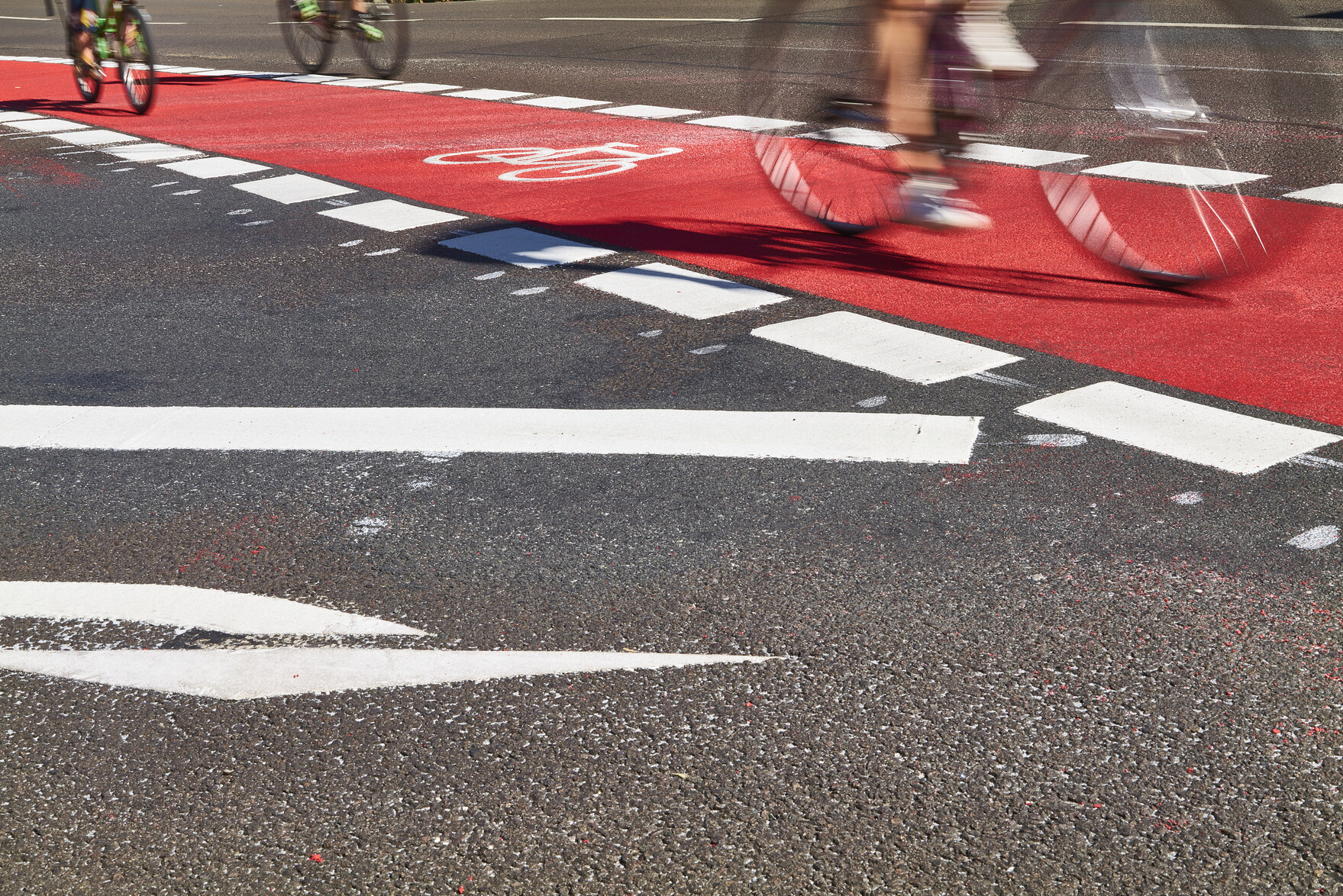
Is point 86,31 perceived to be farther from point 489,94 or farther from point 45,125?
point 489,94

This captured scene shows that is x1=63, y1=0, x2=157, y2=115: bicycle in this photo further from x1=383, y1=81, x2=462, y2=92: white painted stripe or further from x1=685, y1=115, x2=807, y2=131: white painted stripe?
x1=685, y1=115, x2=807, y2=131: white painted stripe

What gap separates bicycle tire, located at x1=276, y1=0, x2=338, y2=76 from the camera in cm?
1291

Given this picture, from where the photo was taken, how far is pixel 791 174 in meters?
7.95

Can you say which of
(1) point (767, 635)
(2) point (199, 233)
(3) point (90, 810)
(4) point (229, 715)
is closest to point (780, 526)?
(1) point (767, 635)

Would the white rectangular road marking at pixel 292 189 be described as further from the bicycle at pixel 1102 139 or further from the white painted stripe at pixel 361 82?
the white painted stripe at pixel 361 82

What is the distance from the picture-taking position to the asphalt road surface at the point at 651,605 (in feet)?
7.82

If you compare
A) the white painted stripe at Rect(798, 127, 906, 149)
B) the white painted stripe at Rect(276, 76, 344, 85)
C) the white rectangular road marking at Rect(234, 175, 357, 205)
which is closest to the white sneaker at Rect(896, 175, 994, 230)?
the white painted stripe at Rect(798, 127, 906, 149)

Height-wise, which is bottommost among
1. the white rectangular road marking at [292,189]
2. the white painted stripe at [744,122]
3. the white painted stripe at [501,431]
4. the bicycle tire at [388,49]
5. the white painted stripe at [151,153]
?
the white painted stripe at [501,431]

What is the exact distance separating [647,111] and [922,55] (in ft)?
17.7

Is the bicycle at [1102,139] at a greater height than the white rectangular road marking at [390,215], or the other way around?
the bicycle at [1102,139]

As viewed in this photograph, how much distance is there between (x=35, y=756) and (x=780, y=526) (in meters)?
1.78

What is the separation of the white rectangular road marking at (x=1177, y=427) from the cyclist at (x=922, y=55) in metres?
1.60

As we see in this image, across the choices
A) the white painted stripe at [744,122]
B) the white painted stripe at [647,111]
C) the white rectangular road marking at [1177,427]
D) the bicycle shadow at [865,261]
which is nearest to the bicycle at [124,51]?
the white painted stripe at [647,111]

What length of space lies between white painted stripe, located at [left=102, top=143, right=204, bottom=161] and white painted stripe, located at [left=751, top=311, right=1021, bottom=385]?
586 cm
